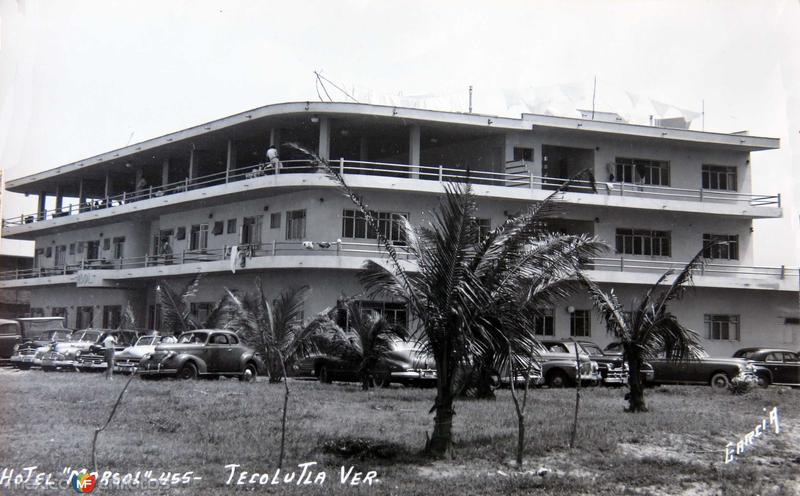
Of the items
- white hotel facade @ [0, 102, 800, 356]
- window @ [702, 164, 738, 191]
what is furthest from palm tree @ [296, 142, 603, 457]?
window @ [702, 164, 738, 191]

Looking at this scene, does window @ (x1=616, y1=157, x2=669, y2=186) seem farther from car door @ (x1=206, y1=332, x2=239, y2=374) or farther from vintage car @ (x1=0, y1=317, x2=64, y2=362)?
vintage car @ (x1=0, y1=317, x2=64, y2=362)

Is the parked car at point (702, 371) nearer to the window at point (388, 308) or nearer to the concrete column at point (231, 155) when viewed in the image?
the window at point (388, 308)

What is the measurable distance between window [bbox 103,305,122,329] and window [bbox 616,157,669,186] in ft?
80.1

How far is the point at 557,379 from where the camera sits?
20609mm

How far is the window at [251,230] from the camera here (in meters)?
29.1

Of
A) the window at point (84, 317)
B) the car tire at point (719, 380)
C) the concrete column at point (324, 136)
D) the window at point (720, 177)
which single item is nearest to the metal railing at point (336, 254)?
the concrete column at point (324, 136)

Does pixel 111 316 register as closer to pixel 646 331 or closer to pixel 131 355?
pixel 131 355

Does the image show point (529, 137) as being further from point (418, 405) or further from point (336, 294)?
point (418, 405)

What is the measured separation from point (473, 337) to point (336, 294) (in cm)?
1671

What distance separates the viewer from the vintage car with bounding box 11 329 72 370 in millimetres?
23812

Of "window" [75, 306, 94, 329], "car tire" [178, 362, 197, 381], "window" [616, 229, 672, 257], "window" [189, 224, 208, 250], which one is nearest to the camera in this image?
"car tire" [178, 362, 197, 381]

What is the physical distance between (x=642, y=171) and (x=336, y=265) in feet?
45.2

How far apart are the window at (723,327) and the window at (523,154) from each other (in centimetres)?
959

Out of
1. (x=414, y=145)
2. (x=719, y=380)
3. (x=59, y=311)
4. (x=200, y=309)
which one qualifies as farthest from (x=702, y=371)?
(x=59, y=311)
